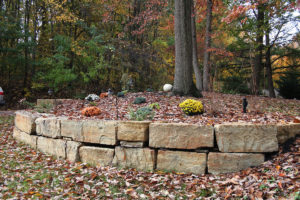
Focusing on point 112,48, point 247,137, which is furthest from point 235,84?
point 247,137

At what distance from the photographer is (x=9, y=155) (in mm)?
5020

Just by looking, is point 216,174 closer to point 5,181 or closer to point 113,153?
point 113,153

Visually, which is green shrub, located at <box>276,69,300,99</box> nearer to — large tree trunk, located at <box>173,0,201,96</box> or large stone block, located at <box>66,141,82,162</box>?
large tree trunk, located at <box>173,0,201,96</box>

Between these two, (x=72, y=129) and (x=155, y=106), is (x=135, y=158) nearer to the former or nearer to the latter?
(x=72, y=129)

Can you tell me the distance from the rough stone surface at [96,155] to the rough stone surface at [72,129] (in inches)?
9.7

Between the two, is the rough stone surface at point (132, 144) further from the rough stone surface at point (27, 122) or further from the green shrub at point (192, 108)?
the rough stone surface at point (27, 122)

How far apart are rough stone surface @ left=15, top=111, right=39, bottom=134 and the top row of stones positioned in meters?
1.61

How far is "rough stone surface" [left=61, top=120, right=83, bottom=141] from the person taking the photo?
4.45 metres

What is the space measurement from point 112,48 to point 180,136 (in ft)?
21.9

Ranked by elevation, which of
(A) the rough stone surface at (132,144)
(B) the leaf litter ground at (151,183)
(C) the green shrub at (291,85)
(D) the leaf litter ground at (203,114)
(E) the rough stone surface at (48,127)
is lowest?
(B) the leaf litter ground at (151,183)

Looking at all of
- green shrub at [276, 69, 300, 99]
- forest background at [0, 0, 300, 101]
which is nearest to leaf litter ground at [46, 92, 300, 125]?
forest background at [0, 0, 300, 101]

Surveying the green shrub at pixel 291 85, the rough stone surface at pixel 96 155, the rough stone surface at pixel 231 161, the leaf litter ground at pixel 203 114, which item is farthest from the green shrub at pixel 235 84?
the rough stone surface at pixel 96 155

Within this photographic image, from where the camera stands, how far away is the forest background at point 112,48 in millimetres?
10078

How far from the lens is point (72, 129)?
456cm
